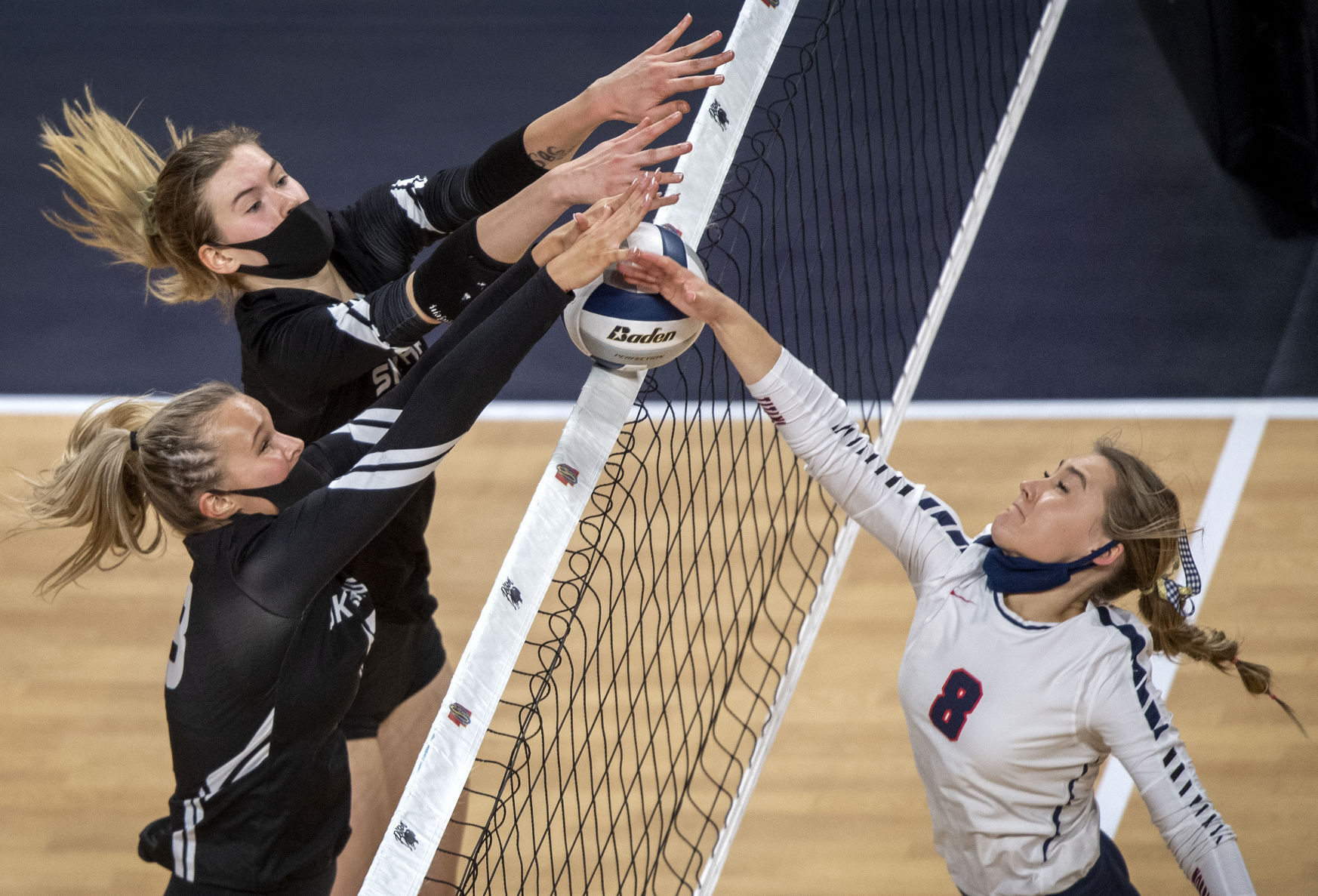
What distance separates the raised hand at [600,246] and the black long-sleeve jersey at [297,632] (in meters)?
0.04

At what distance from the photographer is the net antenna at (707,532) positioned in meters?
2.39

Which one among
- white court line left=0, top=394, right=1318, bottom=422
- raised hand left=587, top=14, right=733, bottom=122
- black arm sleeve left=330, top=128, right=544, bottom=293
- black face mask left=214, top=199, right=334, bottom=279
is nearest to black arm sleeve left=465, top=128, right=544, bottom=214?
black arm sleeve left=330, top=128, right=544, bottom=293

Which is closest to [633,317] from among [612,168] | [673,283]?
[673,283]

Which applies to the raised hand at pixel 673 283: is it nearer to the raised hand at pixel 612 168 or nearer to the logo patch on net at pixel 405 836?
the raised hand at pixel 612 168

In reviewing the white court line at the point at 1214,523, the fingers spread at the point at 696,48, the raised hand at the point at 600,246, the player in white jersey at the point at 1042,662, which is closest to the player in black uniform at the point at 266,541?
the raised hand at the point at 600,246

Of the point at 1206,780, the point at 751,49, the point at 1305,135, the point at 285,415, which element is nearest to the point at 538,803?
the point at 285,415

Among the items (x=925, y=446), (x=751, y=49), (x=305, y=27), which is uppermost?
(x=751, y=49)

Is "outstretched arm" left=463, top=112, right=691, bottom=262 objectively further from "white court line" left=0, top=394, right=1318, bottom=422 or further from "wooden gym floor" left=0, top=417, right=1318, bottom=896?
"white court line" left=0, top=394, right=1318, bottom=422

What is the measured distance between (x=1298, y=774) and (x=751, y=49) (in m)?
3.09

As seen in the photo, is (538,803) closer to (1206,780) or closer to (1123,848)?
(1123,848)

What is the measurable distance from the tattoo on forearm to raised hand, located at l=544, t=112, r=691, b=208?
0.49 m

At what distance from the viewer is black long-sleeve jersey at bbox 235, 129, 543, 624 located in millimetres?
2766

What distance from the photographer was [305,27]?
7902 millimetres

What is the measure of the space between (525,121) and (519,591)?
17.0ft
